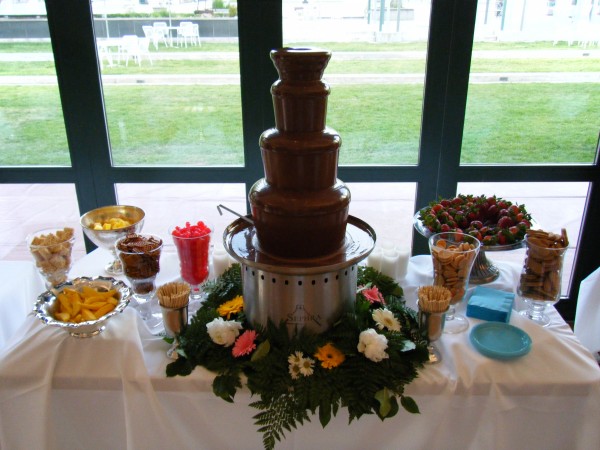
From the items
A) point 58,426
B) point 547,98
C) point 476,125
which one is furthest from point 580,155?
point 58,426

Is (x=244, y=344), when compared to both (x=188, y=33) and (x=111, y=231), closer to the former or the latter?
(x=111, y=231)

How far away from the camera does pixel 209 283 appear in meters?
1.34

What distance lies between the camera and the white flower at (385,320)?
109 cm

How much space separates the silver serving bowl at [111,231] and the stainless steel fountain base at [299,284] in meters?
0.46

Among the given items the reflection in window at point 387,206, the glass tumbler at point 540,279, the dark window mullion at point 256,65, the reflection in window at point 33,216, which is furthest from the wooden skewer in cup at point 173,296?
the reflection in window at point 33,216

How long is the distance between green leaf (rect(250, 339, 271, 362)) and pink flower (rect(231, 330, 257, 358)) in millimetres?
17

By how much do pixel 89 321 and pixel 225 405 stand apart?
0.33 m

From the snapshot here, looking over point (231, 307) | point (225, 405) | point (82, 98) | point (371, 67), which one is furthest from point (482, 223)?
point (82, 98)

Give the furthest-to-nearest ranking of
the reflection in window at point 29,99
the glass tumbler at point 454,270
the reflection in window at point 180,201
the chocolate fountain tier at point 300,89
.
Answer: the reflection in window at point 180,201 → the reflection in window at point 29,99 → the glass tumbler at point 454,270 → the chocolate fountain tier at point 300,89

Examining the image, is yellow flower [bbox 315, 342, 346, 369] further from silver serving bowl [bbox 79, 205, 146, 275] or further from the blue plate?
silver serving bowl [bbox 79, 205, 146, 275]

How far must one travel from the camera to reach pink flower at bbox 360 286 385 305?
3.95ft

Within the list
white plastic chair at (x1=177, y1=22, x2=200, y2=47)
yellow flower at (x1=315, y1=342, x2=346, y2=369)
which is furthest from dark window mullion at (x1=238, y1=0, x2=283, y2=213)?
yellow flower at (x1=315, y1=342, x2=346, y2=369)

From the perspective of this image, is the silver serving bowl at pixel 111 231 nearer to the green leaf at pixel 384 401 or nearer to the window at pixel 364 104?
the window at pixel 364 104

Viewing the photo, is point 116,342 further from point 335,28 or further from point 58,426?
point 335,28
